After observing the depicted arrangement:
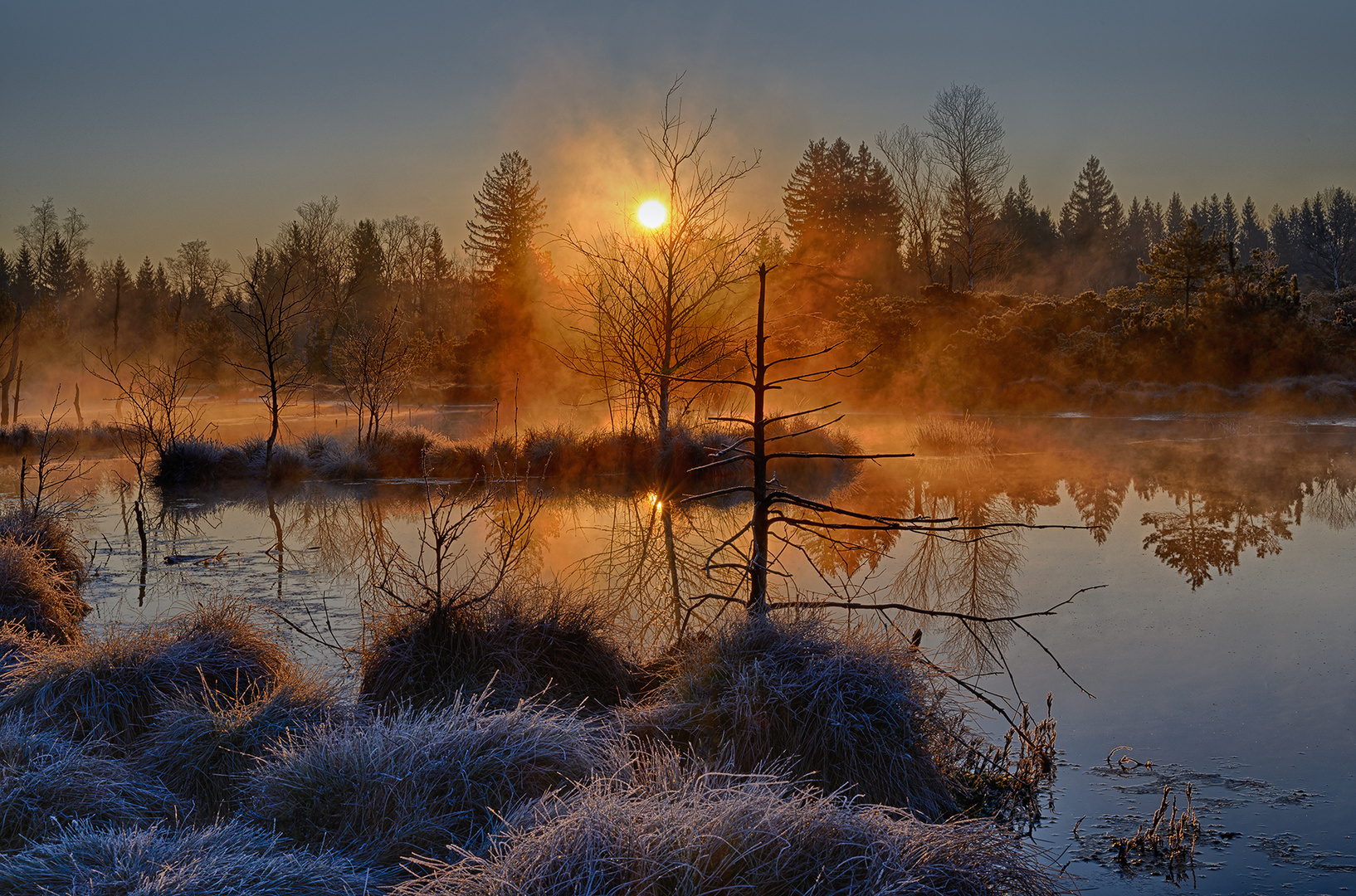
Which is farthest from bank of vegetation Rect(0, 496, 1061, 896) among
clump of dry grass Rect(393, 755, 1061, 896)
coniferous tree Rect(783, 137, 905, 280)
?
coniferous tree Rect(783, 137, 905, 280)

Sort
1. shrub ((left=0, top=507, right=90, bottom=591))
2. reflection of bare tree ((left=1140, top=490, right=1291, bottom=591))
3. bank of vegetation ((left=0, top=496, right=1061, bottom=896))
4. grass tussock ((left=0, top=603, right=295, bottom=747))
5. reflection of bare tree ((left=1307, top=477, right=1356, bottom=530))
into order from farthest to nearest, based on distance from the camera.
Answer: reflection of bare tree ((left=1307, top=477, right=1356, bottom=530))
reflection of bare tree ((left=1140, top=490, right=1291, bottom=591))
shrub ((left=0, top=507, right=90, bottom=591))
grass tussock ((left=0, top=603, right=295, bottom=747))
bank of vegetation ((left=0, top=496, right=1061, bottom=896))

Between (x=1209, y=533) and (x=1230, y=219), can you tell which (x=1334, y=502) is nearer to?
(x=1209, y=533)

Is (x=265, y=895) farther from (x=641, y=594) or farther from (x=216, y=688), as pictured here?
(x=641, y=594)

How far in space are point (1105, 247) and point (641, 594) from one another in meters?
60.3

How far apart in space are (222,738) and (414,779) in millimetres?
1306

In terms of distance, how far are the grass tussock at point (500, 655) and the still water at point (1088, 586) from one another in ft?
1.58

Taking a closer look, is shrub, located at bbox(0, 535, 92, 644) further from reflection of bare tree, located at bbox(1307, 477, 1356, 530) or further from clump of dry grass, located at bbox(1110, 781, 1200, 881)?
reflection of bare tree, located at bbox(1307, 477, 1356, 530)

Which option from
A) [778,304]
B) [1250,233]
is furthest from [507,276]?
[1250,233]

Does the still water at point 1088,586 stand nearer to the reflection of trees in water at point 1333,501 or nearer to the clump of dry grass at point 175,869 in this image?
the reflection of trees in water at point 1333,501

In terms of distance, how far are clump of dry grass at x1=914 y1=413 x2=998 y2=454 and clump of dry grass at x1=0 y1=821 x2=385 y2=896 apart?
19401 mm

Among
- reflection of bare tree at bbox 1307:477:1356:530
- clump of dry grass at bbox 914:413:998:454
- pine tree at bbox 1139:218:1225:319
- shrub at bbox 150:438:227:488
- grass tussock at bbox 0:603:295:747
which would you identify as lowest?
grass tussock at bbox 0:603:295:747

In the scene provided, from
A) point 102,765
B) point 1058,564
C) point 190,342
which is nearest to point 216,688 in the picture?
point 102,765

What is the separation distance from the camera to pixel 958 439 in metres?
22.0

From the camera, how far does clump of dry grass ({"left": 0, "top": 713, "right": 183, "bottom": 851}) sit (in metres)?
3.67
